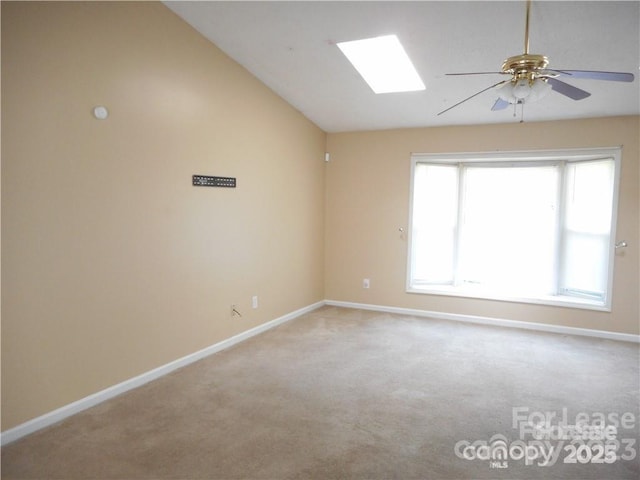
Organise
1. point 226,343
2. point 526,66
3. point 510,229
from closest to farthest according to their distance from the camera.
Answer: point 526,66 < point 226,343 < point 510,229

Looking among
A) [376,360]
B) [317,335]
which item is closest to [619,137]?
[376,360]

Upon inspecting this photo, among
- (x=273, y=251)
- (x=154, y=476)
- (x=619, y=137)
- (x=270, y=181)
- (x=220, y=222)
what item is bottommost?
(x=154, y=476)

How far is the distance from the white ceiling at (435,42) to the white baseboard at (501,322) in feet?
7.44

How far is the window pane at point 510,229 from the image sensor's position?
15.8ft

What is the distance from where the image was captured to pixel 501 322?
472cm

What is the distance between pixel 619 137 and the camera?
415 cm

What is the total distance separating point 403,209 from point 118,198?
3.37 meters

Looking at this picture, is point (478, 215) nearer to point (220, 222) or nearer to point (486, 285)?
point (486, 285)

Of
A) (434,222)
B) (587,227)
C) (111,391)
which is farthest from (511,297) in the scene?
(111,391)

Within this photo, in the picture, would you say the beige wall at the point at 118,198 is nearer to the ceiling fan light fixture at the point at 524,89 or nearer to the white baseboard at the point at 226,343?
the white baseboard at the point at 226,343

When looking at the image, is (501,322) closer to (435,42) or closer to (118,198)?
(435,42)

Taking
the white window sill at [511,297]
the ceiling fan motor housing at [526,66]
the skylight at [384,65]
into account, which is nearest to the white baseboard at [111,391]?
the white window sill at [511,297]

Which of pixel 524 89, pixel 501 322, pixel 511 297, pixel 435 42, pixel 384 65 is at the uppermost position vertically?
pixel 384 65

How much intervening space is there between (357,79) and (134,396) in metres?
3.32
